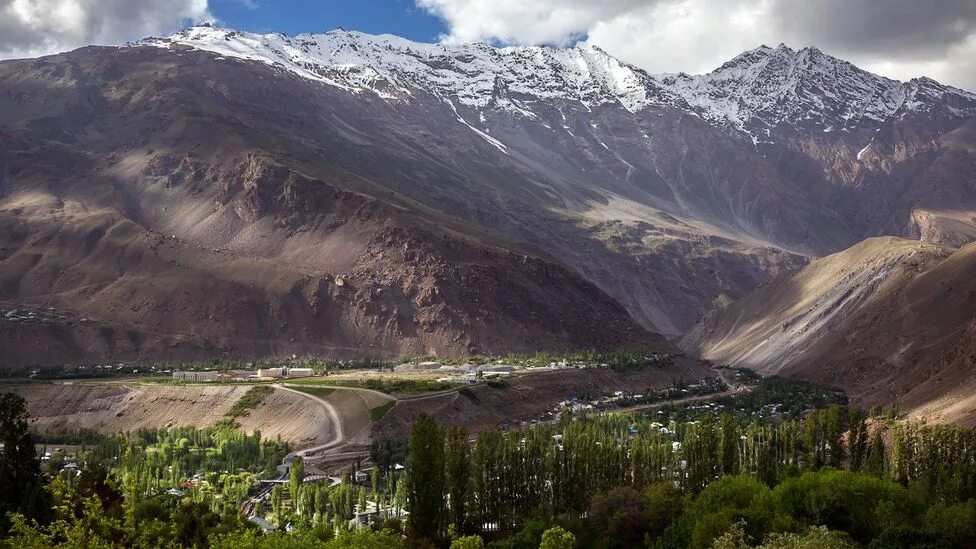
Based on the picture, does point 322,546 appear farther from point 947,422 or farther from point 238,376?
point 238,376

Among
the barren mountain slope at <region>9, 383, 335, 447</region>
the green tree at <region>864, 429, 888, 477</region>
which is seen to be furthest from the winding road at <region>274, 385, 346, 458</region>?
the green tree at <region>864, 429, 888, 477</region>

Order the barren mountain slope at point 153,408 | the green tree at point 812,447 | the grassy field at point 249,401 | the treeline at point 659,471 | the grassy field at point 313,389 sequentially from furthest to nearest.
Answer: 1. the grassy field at point 313,389
2. the grassy field at point 249,401
3. the barren mountain slope at point 153,408
4. the green tree at point 812,447
5. the treeline at point 659,471

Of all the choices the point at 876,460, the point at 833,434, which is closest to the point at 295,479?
the point at 833,434

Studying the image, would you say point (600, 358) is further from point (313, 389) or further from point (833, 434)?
point (833, 434)

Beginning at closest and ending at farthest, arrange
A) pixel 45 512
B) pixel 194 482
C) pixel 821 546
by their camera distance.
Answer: pixel 821 546 → pixel 45 512 → pixel 194 482

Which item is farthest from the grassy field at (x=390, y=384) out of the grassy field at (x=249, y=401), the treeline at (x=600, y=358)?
the treeline at (x=600, y=358)

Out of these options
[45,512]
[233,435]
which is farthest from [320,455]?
[45,512]

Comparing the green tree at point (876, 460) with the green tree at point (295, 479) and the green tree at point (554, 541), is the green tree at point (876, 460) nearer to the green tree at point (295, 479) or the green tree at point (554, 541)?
the green tree at point (554, 541)

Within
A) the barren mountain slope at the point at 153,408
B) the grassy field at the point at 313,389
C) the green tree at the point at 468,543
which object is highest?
the grassy field at the point at 313,389
